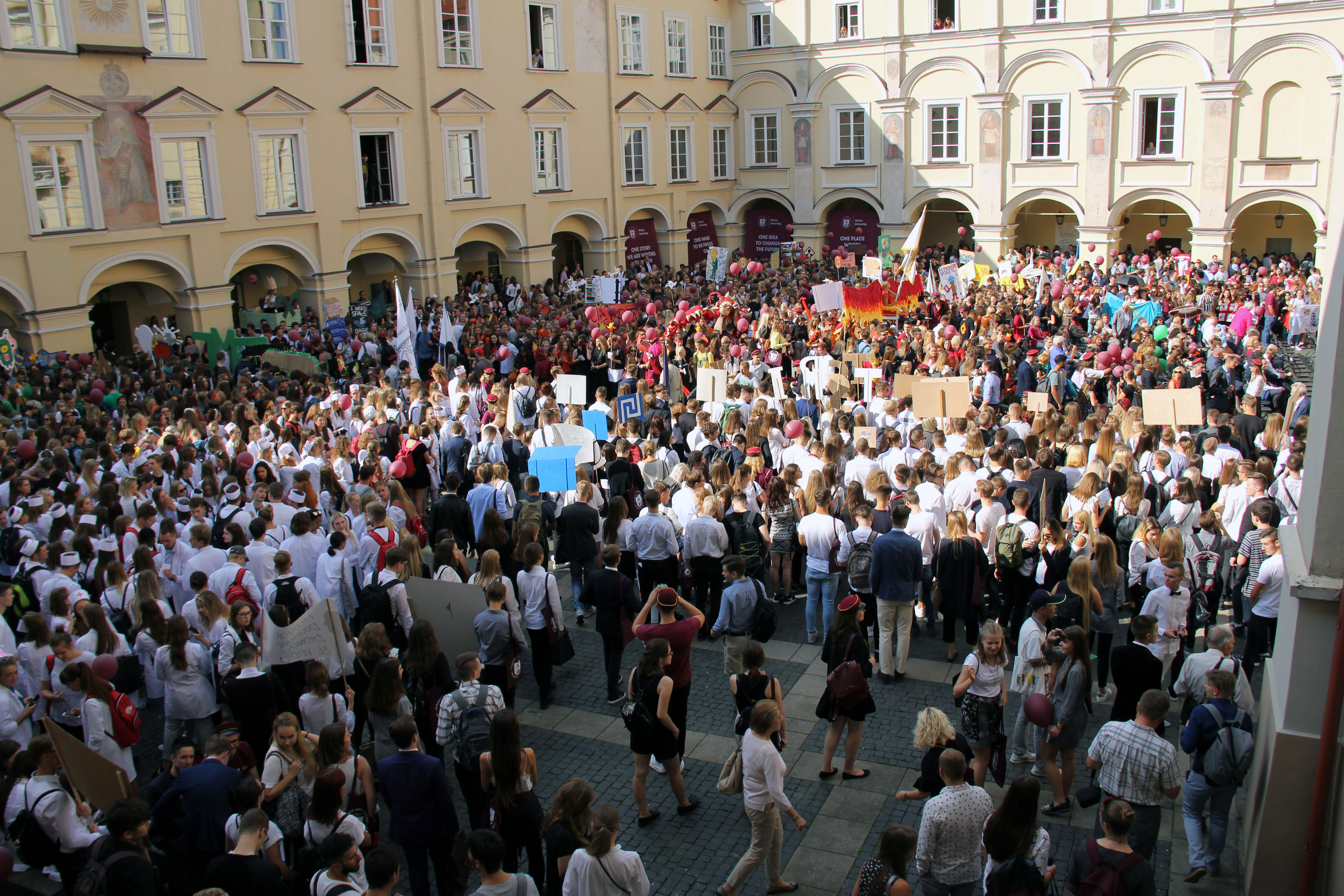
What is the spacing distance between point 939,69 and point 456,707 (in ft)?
101

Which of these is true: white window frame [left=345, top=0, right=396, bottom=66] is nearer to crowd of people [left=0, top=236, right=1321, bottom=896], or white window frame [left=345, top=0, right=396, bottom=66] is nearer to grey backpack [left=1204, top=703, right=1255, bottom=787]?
crowd of people [left=0, top=236, right=1321, bottom=896]

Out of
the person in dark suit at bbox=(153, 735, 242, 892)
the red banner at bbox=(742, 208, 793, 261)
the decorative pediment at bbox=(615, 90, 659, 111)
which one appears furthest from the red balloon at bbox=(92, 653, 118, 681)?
the red banner at bbox=(742, 208, 793, 261)

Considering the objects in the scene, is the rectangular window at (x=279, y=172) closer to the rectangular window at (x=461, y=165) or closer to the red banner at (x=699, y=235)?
the rectangular window at (x=461, y=165)

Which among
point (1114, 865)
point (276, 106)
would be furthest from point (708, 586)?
point (276, 106)

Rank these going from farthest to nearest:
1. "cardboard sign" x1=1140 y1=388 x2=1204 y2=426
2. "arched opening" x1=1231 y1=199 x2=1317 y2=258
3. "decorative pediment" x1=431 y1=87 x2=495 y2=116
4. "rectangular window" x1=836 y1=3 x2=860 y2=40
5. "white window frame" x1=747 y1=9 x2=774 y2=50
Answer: "white window frame" x1=747 y1=9 x2=774 y2=50
"rectangular window" x1=836 y1=3 x2=860 y2=40
"arched opening" x1=1231 y1=199 x2=1317 y2=258
"decorative pediment" x1=431 y1=87 x2=495 y2=116
"cardboard sign" x1=1140 y1=388 x2=1204 y2=426

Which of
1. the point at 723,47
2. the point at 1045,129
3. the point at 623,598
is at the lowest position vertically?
the point at 623,598

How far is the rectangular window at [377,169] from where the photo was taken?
2628 centimetres

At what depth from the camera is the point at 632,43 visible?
1289 inches

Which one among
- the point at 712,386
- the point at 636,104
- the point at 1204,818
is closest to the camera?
the point at 1204,818

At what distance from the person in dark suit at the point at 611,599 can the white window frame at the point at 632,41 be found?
2617 cm

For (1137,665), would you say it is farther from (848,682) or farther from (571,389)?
(571,389)

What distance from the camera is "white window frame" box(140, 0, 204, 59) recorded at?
21.6 meters

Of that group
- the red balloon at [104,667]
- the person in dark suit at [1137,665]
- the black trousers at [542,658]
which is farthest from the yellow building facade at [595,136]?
the person in dark suit at [1137,665]

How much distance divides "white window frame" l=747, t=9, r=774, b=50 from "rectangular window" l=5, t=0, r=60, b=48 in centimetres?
2212
